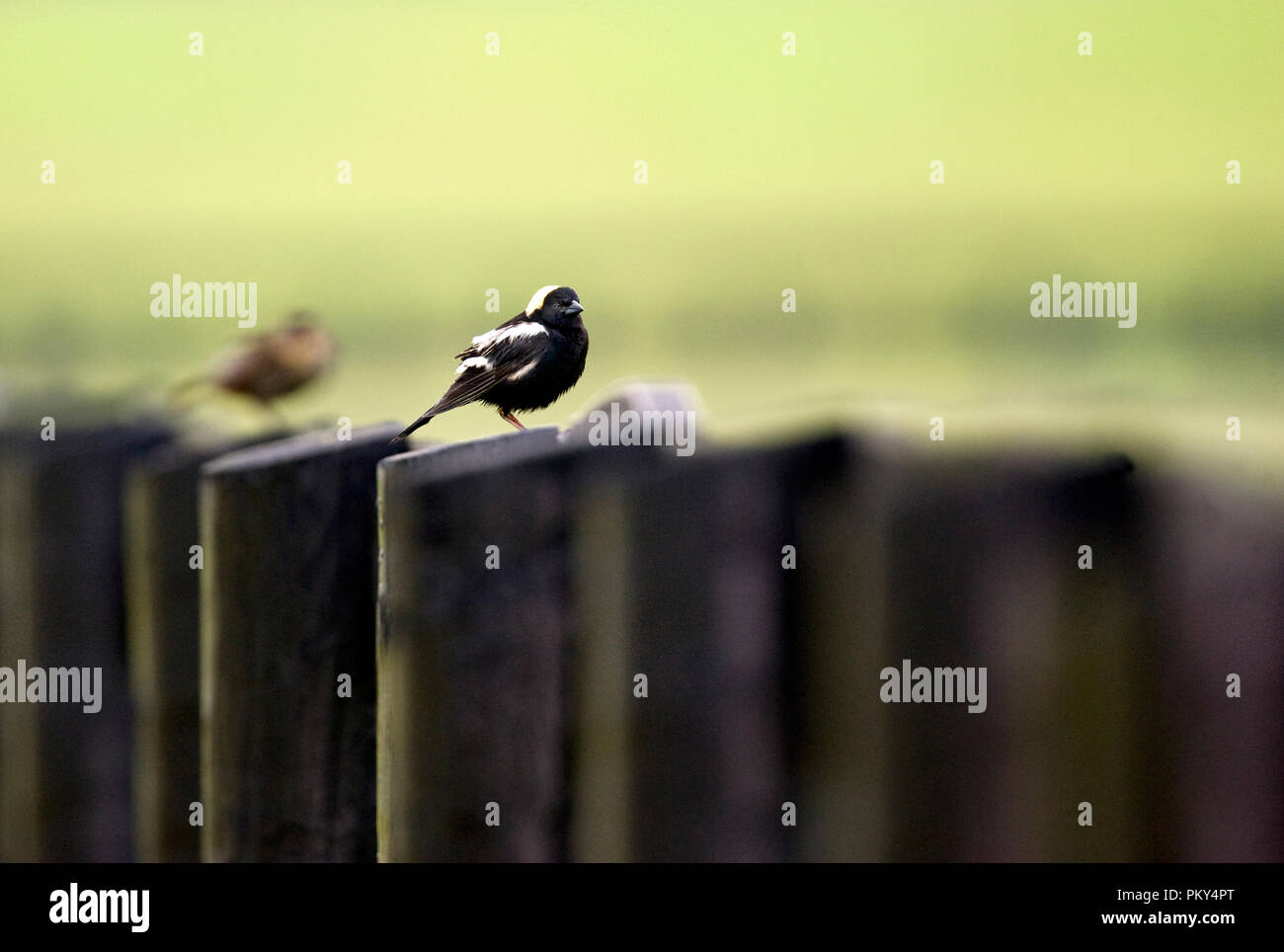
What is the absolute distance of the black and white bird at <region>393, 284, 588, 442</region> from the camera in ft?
5.88

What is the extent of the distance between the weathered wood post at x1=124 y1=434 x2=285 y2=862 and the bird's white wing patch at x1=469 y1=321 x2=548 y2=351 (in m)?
0.37

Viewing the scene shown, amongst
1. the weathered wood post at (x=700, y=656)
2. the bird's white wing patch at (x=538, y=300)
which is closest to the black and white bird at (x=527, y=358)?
the bird's white wing patch at (x=538, y=300)

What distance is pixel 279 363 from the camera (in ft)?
7.02

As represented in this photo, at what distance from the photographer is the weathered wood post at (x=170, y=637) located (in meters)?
1.86

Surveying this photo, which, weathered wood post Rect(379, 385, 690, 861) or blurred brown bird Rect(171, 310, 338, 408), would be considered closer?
weathered wood post Rect(379, 385, 690, 861)

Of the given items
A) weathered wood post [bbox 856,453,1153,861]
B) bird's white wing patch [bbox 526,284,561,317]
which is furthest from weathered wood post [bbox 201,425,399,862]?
weathered wood post [bbox 856,453,1153,861]

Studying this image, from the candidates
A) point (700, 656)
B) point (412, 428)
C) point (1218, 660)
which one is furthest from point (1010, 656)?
point (412, 428)

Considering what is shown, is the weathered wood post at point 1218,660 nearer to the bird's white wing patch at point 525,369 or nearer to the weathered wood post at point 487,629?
the weathered wood post at point 487,629

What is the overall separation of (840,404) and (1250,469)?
420 mm

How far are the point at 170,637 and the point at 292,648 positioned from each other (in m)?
0.38

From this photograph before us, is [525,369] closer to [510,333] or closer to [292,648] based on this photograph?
[510,333]

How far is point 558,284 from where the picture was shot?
1.88 metres

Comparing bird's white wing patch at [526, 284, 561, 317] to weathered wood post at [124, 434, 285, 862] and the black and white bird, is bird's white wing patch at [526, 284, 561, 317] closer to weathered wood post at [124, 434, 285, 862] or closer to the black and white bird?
the black and white bird

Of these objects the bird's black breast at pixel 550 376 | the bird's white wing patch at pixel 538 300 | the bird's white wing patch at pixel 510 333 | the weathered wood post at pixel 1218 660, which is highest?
the bird's white wing patch at pixel 538 300
